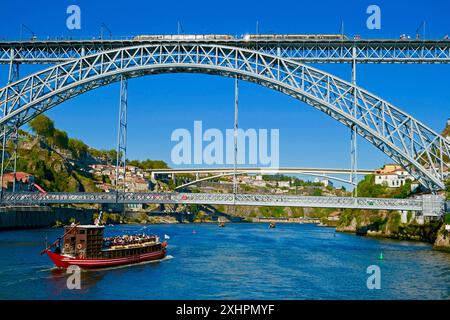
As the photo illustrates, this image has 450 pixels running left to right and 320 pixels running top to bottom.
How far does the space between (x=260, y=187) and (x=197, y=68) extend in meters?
136

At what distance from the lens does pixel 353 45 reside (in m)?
42.5

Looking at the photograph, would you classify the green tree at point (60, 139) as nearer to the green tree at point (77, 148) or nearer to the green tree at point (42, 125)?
the green tree at point (42, 125)

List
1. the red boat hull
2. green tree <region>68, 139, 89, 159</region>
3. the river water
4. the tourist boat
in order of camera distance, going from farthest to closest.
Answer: green tree <region>68, 139, 89, 159</region> < the tourist boat < the red boat hull < the river water

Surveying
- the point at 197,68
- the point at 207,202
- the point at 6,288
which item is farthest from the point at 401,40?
the point at 6,288

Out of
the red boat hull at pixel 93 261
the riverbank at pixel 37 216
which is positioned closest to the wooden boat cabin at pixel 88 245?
the red boat hull at pixel 93 261

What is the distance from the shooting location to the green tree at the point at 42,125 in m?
121

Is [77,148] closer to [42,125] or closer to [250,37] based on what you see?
[42,125]

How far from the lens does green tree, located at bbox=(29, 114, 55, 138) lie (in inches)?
4756

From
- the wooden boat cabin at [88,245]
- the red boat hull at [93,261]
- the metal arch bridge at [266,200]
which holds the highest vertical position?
the metal arch bridge at [266,200]

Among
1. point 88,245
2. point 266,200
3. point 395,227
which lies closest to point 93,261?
point 88,245

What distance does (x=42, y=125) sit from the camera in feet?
399

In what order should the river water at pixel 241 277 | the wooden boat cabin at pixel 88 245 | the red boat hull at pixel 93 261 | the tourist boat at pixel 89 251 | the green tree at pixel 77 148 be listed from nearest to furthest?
the river water at pixel 241 277
the red boat hull at pixel 93 261
the tourist boat at pixel 89 251
the wooden boat cabin at pixel 88 245
the green tree at pixel 77 148

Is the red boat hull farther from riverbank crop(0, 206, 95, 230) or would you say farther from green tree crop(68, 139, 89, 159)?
green tree crop(68, 139, 89, 159)

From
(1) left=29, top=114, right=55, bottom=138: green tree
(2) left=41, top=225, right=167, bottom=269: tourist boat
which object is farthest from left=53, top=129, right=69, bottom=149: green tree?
(2) left=41, top=225, right=167, bottom=269: tourist boat
